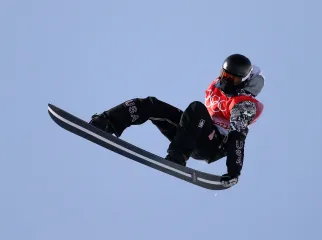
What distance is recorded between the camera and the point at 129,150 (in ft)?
44.7

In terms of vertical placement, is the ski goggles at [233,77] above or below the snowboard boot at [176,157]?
above

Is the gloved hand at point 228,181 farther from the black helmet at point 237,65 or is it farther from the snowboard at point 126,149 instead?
the black helmet at point 237,65

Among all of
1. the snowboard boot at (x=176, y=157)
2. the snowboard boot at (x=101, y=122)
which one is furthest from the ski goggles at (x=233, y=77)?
the snowboard boot at (x=101, y=122)

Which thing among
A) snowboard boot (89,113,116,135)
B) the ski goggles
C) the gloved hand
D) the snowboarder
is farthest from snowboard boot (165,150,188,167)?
the ski goggles

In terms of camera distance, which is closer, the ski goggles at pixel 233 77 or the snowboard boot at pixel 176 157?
the snowboard boot at pixel 176 157

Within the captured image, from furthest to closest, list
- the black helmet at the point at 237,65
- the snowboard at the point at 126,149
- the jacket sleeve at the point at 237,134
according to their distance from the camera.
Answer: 1. the black helmet at the point at 237,65
2. the jacket sleeve at the point at 237,134
3. the snowboard at the point at 126,149

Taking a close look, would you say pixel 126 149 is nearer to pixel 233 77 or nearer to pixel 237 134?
pixel 237 134

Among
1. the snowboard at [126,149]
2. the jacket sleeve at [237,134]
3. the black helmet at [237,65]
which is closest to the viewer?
the snowboard at [126,149]

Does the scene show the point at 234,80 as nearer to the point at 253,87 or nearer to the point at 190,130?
the point at 253,87

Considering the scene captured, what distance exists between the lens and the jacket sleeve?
13719 mm

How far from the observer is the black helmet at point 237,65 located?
1423 centimetres

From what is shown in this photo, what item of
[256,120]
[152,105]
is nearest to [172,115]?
[152,105]

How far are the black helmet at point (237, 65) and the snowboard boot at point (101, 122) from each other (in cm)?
197

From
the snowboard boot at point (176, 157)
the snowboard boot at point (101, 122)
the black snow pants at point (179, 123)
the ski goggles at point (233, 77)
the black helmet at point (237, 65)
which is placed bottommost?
the snowboard boot at point (176, 157)
